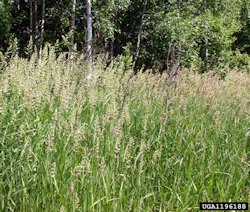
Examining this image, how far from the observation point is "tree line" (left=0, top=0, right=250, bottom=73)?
11.7 meters

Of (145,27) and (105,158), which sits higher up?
(145,27)

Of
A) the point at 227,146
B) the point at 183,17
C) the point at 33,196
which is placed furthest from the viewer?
the point at 183,17

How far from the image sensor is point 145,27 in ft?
44.3

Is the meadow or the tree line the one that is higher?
the tree line

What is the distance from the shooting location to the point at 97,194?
232cm

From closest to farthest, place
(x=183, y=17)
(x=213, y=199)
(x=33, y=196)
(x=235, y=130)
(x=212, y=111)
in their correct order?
(x=33, y=196) < (x=213, y=199) < (x=235, y=130) < (x=212, y=111) < (x=183, y=17)

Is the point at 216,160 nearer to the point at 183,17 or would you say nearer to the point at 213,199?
the point at 213,199

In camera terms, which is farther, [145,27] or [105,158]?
[145,27]

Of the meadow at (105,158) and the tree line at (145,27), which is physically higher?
the tree line at (145,27)

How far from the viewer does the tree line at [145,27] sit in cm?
1171

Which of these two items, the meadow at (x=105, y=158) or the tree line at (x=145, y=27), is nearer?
the meadow at (x=105, y=158)

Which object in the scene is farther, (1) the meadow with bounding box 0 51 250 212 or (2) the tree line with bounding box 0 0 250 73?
Result: (2) the tree line with bounding box 0 0 250 73

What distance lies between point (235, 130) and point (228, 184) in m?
0.90

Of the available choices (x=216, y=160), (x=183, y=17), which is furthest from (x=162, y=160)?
(x=183, y=17)
